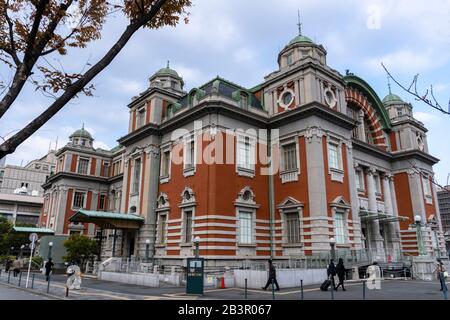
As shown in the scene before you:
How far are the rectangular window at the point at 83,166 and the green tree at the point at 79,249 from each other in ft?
53.2

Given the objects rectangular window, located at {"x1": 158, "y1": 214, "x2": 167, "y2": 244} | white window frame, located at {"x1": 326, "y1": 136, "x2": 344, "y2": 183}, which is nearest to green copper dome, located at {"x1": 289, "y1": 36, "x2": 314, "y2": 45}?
white window frame, located at {"x1": 326, "y1": 136, "x2": 344, "y2": 183}

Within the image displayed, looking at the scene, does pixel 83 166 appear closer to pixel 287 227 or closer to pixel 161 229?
pixel 161 229

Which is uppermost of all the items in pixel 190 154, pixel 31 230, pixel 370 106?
pixel 370 106

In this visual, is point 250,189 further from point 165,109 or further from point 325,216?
point 165,109

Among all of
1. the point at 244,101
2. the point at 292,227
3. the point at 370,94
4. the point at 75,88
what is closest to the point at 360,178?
the point at 370,94

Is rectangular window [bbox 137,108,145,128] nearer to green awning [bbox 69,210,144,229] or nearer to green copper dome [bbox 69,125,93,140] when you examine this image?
green awning [bbox 69,210,144,229]

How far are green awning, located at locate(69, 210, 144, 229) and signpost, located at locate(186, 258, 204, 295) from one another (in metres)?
12.8

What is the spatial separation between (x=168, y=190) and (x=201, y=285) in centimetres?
1306

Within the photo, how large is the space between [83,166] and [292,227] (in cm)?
3379

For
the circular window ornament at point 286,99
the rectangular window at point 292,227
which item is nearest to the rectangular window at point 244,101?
the circular window ornament at point 286,99

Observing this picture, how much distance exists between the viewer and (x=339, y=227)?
86.0 feet

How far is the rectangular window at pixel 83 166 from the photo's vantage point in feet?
162
